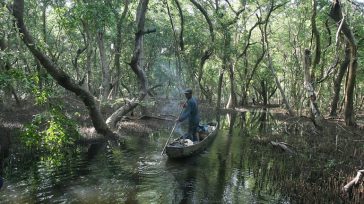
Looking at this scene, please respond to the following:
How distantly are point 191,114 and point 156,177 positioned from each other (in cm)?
410

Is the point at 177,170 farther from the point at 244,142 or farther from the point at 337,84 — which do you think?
the point at 337,84

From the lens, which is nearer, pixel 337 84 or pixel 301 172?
pixel 301 172

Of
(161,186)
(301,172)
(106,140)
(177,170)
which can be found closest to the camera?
(161,186)

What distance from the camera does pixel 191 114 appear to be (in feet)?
46.2

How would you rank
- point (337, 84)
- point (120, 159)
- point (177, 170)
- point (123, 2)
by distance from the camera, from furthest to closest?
point (337, 84)
point (123, 2)
point (120, 159)
point (177, 170)

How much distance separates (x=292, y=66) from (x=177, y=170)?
99.5 feet

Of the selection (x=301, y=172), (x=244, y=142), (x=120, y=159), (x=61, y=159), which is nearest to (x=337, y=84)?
(x=244, y=142)

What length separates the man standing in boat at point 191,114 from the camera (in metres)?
13.5

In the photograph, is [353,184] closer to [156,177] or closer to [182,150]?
[156,177]

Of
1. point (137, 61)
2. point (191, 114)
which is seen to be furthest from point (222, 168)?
point (137, 61)

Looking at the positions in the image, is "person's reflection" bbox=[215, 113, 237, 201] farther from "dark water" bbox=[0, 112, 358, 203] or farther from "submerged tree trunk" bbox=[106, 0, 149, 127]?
"submerged tree trunk" bbox=[106, 0, 149, 127]

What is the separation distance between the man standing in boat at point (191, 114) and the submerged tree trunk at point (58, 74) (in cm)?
364

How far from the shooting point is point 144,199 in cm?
855

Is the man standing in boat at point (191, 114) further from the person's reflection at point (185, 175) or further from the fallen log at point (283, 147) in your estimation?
the fallen log at point (283, 147)
